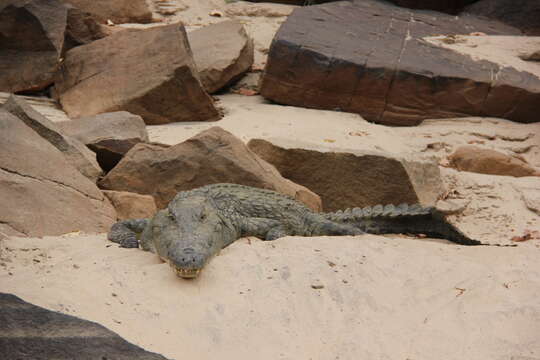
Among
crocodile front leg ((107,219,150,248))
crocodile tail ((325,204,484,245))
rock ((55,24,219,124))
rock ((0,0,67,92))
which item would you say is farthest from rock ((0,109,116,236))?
rock ((0,0,67,92))

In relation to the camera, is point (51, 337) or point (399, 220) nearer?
point (51, 337)

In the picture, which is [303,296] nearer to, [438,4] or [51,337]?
[51,337]

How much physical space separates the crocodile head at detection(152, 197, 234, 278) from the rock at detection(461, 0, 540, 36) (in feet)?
28.9

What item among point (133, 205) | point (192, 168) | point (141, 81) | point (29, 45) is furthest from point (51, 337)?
point (29, 45)

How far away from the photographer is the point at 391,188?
20.0 feet

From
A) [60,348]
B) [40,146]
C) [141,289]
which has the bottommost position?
[40,146]

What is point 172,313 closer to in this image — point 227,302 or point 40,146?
point 227,302

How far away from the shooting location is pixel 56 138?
570cm

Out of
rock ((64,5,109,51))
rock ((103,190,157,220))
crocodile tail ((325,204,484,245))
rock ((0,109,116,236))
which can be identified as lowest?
rock ((64,5,109,51))

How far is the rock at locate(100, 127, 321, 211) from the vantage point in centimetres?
548

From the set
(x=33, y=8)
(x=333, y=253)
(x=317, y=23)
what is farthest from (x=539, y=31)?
(x=333, y=253)

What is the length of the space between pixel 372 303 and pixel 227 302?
0.79 metres

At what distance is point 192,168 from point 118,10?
7.26 m

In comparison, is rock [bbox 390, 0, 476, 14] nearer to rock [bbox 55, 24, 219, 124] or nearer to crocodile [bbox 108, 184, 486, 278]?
rock [bbox 55, 24, 219, 124]
